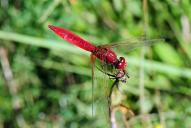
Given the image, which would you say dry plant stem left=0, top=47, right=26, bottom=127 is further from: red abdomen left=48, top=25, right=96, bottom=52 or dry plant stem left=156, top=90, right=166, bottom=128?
red abdomen left=48, top=25, right=96, bottom=52

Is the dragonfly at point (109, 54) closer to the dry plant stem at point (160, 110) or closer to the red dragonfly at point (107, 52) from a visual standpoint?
the red dragonfly at point (107, 52)

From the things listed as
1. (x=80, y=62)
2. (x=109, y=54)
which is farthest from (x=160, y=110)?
(x=109, y=54)

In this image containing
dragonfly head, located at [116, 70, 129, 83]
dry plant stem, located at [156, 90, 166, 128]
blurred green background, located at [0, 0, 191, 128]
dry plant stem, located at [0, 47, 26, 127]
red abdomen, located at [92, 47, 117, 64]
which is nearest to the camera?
dragonfly head, located at [116, 70, 129, 83]

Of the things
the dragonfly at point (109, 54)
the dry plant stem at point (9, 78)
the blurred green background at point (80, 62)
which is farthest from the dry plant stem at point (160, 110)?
the dry plant stem at point (9, 78)

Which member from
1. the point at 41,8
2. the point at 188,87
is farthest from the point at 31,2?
the point at 188,87

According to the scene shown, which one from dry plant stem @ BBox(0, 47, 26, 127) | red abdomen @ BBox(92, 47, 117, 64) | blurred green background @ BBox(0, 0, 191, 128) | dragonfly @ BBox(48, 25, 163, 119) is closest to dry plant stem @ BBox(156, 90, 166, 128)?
blurred green background @ BBox(0, 0, 191, 128)

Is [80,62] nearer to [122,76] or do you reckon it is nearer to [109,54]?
[109,54]
